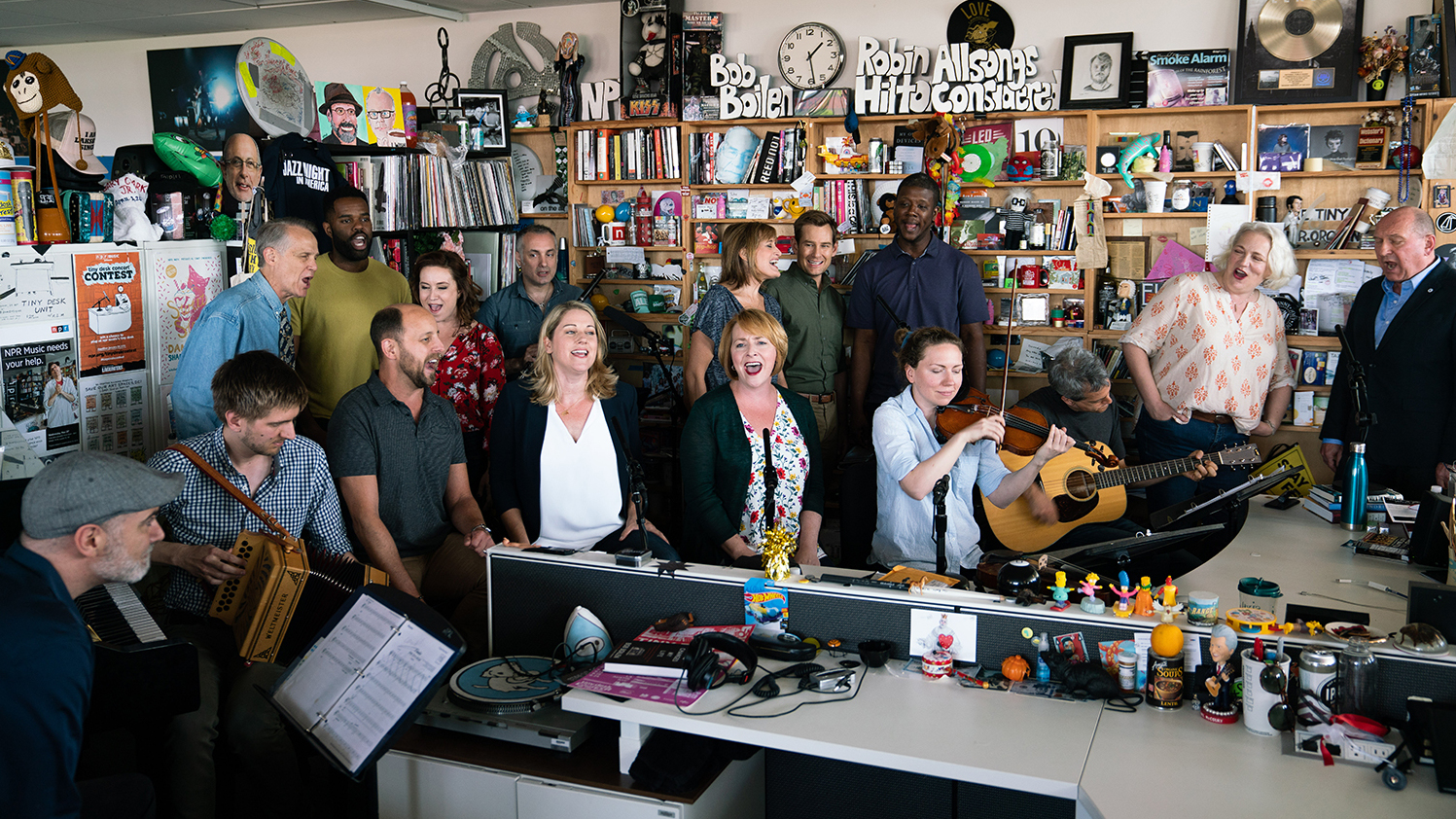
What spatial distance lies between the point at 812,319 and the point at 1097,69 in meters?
1.97

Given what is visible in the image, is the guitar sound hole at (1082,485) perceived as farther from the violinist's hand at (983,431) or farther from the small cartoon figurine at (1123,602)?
the small cartoon figurine at (1123,602)

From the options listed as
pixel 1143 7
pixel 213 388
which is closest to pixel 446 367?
pixel 213 388

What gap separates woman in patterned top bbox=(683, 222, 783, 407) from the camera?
4273mm

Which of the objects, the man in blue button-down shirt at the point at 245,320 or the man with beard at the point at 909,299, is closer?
the man in blue button-down shirt at the point at 245,320

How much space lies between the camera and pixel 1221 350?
13.5 feet

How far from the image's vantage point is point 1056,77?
210 inches

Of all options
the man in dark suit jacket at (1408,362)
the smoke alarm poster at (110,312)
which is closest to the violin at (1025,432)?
the man in dark suit jacket at (1408,362)

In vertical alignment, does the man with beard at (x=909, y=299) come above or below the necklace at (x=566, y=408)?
above

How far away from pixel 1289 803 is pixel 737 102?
4806 millimetres

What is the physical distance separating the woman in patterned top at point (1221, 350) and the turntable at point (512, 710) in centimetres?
266

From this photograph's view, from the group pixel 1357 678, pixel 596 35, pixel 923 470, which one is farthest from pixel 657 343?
pixel 1357 678

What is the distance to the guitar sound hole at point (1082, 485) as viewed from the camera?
12.7 ft

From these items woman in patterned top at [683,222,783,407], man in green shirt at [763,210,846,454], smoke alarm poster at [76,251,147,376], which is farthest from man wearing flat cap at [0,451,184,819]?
man in green shirt at [763,210,846,454]

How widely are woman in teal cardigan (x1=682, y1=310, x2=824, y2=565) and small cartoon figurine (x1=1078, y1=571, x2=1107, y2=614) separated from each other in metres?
1.23
